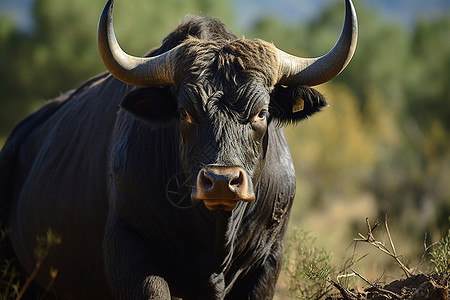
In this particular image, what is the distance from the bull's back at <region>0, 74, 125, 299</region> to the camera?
6285 millimetres

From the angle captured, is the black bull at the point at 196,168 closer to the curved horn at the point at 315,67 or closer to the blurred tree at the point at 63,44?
the curved horn at the point at 315,67

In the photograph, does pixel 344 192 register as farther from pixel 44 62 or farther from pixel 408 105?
pixel 44 62

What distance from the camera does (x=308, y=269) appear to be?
5.82 metres

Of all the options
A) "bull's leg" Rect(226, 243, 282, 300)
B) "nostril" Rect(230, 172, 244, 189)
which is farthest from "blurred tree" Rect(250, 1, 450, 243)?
"nostril" Rect(230, 172, 244, 189)

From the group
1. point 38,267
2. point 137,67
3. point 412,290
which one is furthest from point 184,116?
point 38,267

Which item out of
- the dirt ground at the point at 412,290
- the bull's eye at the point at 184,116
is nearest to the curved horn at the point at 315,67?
the bull's eye at the point at 184,116

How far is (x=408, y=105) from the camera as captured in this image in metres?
37.0

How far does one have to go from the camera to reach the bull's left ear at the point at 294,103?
211 inches

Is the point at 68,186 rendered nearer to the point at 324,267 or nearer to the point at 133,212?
the point at 133,212

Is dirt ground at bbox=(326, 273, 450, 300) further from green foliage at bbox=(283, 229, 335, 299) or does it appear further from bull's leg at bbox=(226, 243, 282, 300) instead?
bull's leg at bbox=(226, 243, 282, 300)

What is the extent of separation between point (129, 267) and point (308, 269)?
5.33ft

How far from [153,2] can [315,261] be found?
2537 centimetres

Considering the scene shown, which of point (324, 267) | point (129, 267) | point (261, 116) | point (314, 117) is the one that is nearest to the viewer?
point (261, 116)

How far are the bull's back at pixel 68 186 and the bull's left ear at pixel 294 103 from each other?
1766 mm
